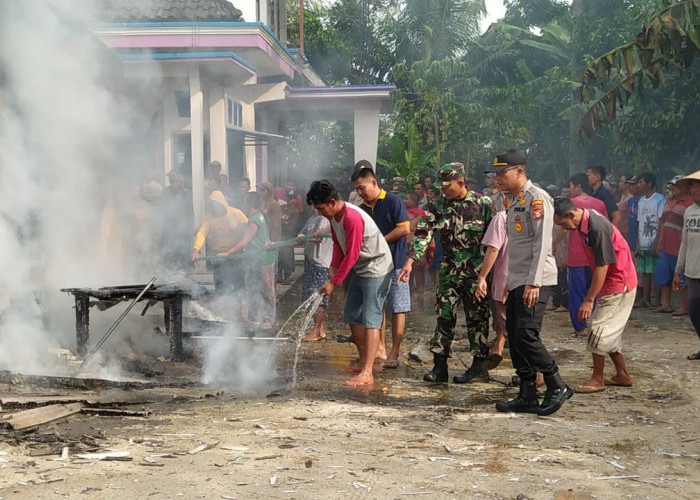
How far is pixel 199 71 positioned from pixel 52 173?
517 cm

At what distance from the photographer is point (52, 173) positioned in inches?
325

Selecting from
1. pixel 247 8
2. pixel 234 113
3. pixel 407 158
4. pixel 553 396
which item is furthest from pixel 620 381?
pixel 407 158

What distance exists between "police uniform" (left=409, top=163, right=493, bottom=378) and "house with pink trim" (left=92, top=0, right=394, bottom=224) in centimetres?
535

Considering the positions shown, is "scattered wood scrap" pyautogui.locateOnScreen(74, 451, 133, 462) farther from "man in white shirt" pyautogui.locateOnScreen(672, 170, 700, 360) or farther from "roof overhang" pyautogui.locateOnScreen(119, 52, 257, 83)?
"roof overhang" pyautogui.locateOnScreen(119, 52, 257, 83)

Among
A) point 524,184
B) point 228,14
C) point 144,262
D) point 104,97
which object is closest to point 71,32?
point 104,97

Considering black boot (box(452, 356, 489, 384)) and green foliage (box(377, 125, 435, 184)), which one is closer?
black boot (box(452, 356, 489, 384))

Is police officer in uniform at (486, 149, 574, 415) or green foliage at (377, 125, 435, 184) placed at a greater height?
green foliage at (377, 125, 435, 184)

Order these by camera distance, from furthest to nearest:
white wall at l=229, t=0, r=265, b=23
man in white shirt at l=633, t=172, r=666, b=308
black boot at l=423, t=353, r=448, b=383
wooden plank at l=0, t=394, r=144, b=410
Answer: white wall at l=229, t=0, r=265, b=23 → man in white shirt at l=633, t=172, r=666, b=308 → black boot at l=423, t=353, r=448, b=383 → wooden plank at l=0, t=394, r=144, b=410

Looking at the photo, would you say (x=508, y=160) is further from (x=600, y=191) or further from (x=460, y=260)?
(x=600, y=191)

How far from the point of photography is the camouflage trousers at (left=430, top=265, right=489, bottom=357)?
268 inches

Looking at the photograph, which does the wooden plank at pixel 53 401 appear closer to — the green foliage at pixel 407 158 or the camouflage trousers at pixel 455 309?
the camouflage trousers at pixel 455 309

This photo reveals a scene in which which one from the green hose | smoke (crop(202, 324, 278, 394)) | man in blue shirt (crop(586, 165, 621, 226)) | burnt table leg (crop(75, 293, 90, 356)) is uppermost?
man in blue shirt (crop(586, 165, 621, 226))

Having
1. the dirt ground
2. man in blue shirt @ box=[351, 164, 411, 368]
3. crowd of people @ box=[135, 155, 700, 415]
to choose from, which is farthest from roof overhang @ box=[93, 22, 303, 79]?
the dirt ground

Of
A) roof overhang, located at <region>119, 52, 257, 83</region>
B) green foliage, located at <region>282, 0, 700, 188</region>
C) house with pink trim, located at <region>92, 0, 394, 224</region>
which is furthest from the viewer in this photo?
green foliage, located at <region>282, 0, 700, 188</region>
